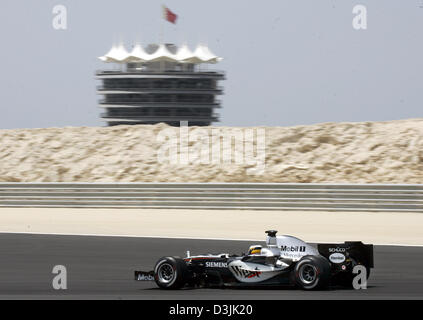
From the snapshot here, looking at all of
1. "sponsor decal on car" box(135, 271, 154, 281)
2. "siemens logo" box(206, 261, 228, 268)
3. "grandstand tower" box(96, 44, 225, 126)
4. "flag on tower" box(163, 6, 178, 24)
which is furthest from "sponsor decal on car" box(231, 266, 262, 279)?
"grandstand tower" box(96, 44, 225, 126)

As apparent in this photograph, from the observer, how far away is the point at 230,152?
33406 mm

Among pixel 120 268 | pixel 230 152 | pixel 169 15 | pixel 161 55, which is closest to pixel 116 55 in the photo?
pixel 161 55

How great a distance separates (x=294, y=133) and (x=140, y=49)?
4472 inches

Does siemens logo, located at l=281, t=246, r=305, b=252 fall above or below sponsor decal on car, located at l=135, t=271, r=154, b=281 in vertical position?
above

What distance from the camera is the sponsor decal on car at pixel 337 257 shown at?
10281mm

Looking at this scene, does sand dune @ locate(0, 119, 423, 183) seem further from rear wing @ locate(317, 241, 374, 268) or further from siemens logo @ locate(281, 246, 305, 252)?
siemens logo @ locate(281, 246, 305, 252)

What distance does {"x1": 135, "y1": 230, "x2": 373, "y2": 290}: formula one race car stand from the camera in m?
10.2

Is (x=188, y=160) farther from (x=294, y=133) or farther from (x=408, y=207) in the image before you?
(x=408, y=207)

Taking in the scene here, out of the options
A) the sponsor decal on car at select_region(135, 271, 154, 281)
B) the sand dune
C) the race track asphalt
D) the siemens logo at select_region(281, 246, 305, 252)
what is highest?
the sand dune

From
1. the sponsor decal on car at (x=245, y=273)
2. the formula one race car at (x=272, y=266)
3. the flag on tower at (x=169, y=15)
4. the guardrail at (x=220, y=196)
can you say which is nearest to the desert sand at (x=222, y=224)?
the guardrail at (x=220, y=196)

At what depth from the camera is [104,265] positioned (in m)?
13.4

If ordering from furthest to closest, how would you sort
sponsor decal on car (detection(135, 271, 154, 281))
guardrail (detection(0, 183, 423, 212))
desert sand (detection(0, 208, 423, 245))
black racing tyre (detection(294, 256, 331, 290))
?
guardrail (detection(0, 183, 423, 212)) → desert sand (detection(0, 208, 423, 245)) → sponsor decal on car (detection(135, 271, 154, 281)) → black racing tyre (detection(294, 256, 331, 290))
